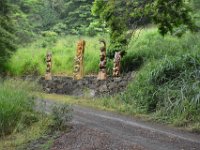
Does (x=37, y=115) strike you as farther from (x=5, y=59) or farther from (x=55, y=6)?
(x=55, y=6)

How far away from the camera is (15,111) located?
33.5 ft

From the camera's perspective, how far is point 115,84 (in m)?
15.2

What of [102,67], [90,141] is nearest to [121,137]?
[90,141]

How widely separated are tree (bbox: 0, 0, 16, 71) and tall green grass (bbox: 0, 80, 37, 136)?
8.76 metres

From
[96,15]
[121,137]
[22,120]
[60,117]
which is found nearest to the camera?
[121,137]

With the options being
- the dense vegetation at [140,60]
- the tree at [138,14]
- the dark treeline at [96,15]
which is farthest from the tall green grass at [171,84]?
the tree at [138,14]

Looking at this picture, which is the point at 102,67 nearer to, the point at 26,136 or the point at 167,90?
the point at 167,90

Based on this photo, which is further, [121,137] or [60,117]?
[60,117]

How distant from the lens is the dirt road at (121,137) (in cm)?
798

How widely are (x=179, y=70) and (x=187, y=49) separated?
177 centimetres

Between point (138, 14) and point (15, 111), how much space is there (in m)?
3.71

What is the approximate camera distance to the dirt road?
26.2 ft

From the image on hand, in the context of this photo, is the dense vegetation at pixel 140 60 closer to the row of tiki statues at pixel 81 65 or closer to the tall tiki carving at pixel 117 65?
the tall tiki carving at pixel 117 65

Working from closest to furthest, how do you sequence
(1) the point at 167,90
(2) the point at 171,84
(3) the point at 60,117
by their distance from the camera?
(3) the point at 60,117, (1) the point at 167,90, (2) the point at 171,84
